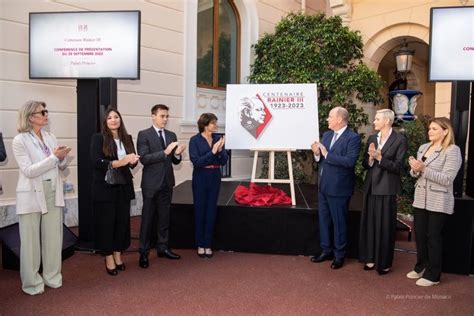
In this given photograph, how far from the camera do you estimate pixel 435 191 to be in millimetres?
3947

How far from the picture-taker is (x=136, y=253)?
5.05 meters

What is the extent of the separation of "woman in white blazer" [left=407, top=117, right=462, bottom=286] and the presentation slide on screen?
152cm

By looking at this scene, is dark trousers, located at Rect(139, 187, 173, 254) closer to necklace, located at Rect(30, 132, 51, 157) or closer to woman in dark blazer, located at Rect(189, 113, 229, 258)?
woman in dark blazer, located at Rect(189, 113, 229, 258)

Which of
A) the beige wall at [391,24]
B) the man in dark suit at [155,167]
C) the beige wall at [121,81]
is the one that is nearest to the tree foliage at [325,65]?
the beige wall at [121,81]

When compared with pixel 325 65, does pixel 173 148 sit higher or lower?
lower

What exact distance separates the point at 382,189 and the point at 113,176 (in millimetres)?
2612

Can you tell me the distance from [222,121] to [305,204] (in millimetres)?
3869

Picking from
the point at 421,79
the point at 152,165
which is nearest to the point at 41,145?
the point at 152,165

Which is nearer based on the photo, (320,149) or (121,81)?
(320,149)

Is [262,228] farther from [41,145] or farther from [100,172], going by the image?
[41,145]

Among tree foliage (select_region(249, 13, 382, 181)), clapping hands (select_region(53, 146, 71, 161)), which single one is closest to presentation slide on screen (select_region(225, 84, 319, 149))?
clapping hands (select_region(53, 146, 71, 161))

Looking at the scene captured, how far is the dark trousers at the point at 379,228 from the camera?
14.1ft

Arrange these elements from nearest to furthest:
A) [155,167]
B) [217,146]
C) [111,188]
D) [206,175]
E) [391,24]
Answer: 1. [111,188]
2. [155,167]
3. [217,146]
4. [206,175]
5. [391,24]

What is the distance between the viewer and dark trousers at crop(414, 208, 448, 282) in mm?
3990
